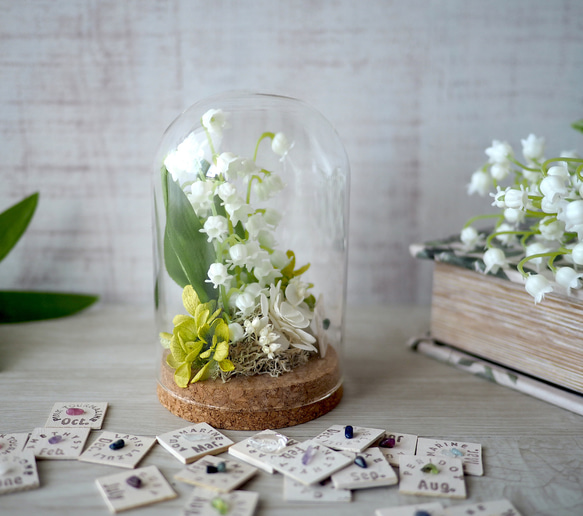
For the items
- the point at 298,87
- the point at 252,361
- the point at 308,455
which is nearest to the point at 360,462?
the point at 308,455

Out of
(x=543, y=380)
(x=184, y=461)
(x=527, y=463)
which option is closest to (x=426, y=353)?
(x=543, y=380)

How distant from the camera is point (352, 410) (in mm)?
650

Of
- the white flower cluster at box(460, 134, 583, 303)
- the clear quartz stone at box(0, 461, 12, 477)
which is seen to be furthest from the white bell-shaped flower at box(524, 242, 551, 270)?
the clear quartz stone at box(0, 461, 12, 477)

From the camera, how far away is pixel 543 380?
2.28ft

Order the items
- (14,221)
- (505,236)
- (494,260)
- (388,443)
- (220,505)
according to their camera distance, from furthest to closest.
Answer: (14,221)
(505,236)
(494,260)
(388,443)
(220,505)

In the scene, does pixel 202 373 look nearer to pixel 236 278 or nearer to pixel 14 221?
pixel 236 278

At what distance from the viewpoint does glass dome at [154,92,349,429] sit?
61 cm

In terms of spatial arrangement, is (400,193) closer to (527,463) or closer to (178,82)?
(178,82)

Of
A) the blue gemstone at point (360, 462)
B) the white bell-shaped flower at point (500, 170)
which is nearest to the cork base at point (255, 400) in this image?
the blue gemstone at point (360, 462)

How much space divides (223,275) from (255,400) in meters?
0.14

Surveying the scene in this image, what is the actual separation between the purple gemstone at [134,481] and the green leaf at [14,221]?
566 mm

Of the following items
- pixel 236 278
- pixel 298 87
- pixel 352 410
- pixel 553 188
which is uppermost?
pixel 298 87

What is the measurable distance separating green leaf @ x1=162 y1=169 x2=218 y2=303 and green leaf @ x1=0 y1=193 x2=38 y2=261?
1.33 feet

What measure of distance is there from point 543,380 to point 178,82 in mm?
717
